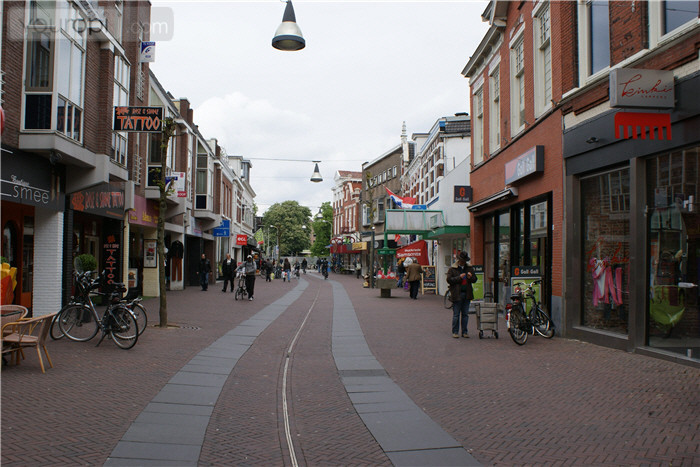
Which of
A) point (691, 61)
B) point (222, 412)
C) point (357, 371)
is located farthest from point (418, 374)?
point (691, 61)

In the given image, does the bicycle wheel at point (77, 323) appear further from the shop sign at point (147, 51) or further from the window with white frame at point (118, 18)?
the shop sign at point (147, 51)

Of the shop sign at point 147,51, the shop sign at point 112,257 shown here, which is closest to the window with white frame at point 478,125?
the shop sign at point 147,51

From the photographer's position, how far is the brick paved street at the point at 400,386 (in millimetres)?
4742

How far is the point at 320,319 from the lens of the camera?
51.2 ft

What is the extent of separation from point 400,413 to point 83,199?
441 inches

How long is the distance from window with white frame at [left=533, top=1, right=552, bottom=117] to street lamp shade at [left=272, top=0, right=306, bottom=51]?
6.39 meters

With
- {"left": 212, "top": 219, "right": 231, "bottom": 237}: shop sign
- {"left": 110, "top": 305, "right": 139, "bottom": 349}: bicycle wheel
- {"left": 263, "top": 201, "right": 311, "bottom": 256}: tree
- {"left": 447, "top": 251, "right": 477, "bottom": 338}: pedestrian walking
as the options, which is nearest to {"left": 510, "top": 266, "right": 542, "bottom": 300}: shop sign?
{"left": 447, "top": 251, "right": 477, "bottom": 338}: pedestrian walking

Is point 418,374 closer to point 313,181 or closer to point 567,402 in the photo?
point 567,402

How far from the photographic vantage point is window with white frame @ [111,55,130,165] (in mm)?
16484

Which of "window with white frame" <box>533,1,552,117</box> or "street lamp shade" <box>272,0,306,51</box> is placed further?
"window with white frame" <box>533,1,552,117</box>

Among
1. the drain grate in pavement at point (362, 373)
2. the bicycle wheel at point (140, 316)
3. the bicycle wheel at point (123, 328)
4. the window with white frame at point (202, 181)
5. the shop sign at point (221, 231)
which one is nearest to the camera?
the drain grate in pavement at point (362, 373)

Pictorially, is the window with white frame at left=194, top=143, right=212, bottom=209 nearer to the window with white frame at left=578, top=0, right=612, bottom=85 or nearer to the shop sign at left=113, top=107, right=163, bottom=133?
the shop sign at left=113, top=107, right=163, bottom=133

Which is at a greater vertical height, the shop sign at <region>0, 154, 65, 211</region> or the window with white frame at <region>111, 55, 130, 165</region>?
the window with white frame at <region>111, 55, 130, 165</region>

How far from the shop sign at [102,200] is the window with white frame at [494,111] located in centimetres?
1159
